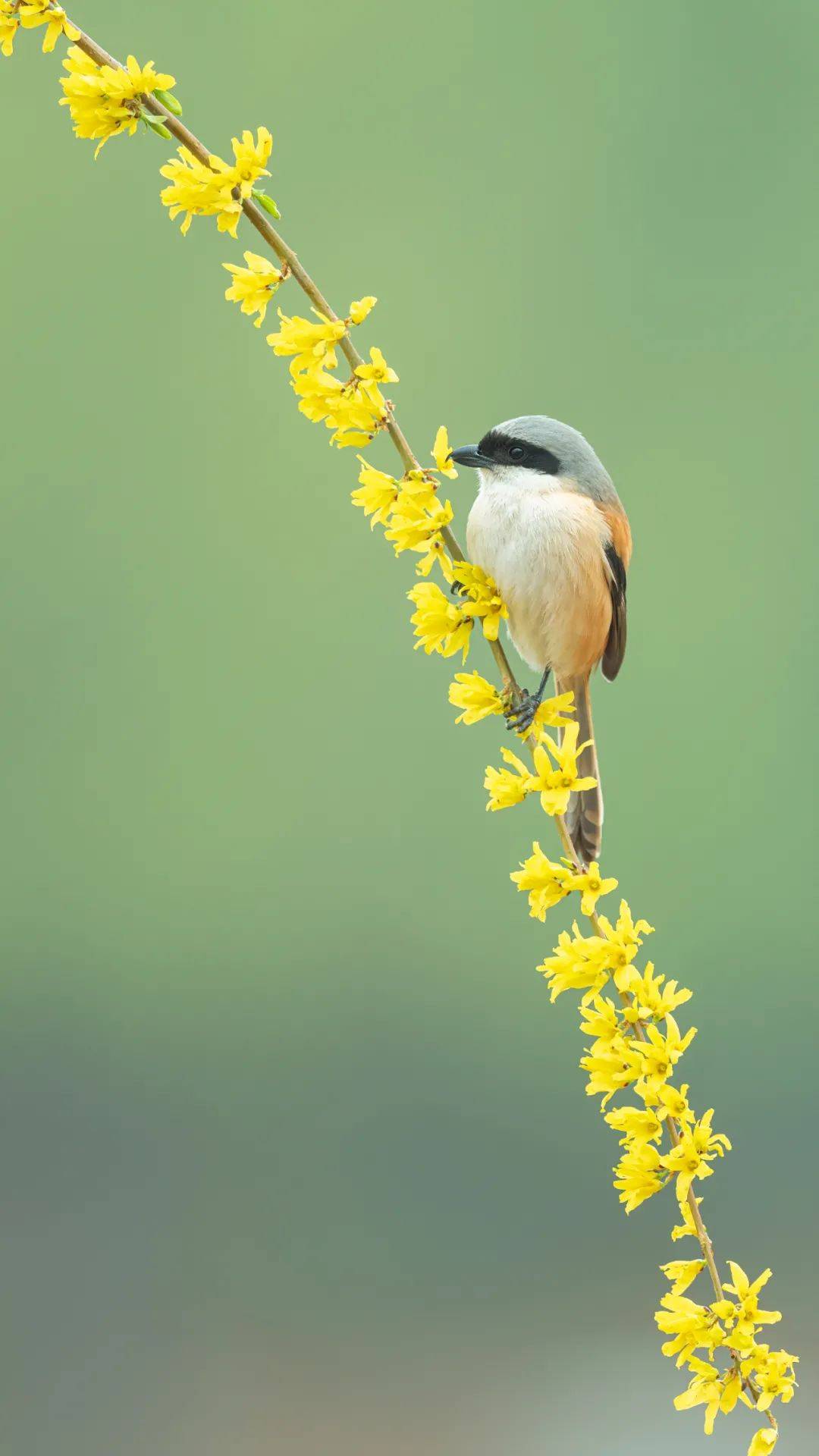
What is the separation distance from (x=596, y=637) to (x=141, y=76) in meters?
0.86

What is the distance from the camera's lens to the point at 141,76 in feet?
2.51

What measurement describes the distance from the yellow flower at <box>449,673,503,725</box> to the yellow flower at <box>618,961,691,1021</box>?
0.66 feet

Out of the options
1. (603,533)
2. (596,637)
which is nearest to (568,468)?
(603,533)

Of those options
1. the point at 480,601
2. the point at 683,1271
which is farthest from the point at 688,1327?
the point at 480,601

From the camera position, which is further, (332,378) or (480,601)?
(480,601)

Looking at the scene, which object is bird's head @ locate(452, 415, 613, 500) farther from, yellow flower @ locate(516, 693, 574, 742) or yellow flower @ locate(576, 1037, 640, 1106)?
yellow flower @ locate(576, 1037, 640, 1106)

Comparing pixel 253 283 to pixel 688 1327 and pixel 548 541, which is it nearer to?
pixel 548 541

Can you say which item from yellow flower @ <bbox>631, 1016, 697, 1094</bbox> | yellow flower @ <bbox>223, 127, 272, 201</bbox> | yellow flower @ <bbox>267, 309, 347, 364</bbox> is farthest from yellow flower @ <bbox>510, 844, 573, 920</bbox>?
yellow flower @ <bbox>223, 127, 272, 201</bbox>

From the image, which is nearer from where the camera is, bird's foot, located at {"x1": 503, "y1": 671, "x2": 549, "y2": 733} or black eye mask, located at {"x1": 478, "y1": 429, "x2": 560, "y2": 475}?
bird's foot, located at {"x1": 503, "y1": 671, "x2": 549, "y2": 733}

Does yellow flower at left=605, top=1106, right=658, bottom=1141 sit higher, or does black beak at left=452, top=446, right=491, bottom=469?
black beak at left=452, top=446, right=491, bottom=469

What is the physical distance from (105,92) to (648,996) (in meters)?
0.66

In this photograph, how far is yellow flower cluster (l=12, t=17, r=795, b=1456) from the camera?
2.43ft

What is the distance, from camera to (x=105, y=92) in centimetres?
77

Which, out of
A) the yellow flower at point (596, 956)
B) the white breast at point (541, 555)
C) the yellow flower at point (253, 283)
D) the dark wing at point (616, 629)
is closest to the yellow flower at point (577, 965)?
the yellow flower at point (596, 956)
